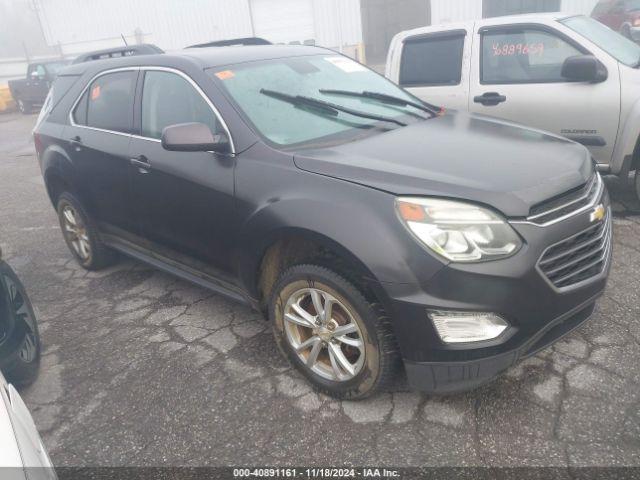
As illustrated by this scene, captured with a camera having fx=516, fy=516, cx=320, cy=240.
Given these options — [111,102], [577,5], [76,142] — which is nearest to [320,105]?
[111,102]

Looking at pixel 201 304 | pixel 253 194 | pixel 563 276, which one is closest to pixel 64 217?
pixel 201 304

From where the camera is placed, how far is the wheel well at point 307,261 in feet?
7.44

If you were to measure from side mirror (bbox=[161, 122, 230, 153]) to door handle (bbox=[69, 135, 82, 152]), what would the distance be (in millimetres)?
1538

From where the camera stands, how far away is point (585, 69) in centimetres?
427

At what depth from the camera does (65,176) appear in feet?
13.5

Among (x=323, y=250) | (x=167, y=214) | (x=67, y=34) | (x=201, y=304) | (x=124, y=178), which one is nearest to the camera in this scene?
(x=323, y=250)

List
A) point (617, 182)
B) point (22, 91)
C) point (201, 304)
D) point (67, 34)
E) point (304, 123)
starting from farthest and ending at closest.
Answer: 1. point (67, 34)
2. point (22, 91)
3. point (617, 182)
4. point (201, 304)
5. point (304, 123)

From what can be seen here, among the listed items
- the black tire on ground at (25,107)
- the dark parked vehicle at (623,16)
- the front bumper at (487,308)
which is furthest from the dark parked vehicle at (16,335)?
the black tire on ground at (25,107)

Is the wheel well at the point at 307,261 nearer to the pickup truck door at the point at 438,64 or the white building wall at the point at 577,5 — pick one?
the pickup truck door at the point at 438,64

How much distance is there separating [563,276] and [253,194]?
1500 mm

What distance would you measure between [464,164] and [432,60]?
10.6 ft

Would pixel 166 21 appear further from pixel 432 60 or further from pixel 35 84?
pixel 432 60

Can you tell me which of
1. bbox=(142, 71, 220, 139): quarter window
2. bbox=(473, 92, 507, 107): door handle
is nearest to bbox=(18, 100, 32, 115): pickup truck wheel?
bbox=(142, 71, 220, 139): quarter window

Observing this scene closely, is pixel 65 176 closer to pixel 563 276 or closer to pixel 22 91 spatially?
pixel 563 276
